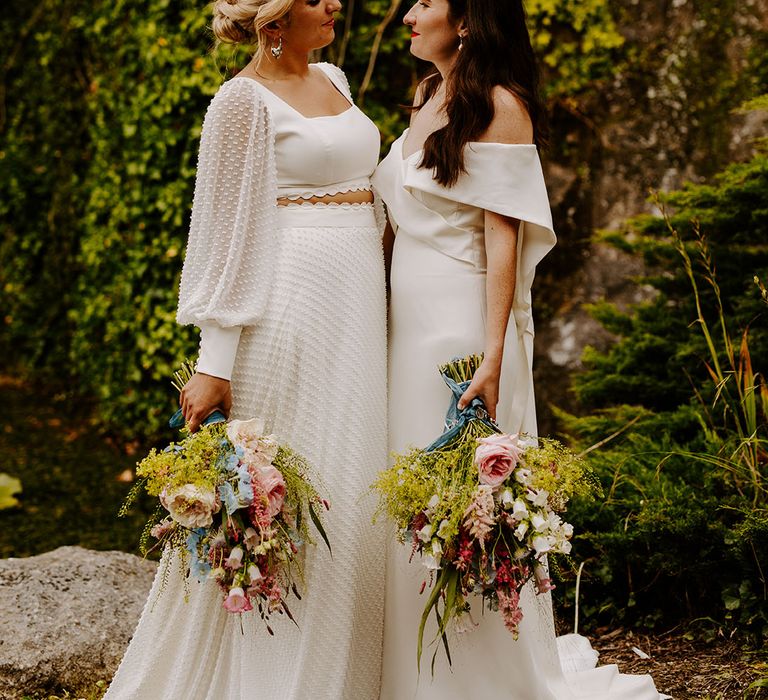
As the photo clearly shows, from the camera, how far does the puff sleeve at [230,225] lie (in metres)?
2.97

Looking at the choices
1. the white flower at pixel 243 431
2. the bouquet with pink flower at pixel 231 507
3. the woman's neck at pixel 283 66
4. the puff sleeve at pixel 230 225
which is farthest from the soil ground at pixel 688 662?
the woman's neck at pixel 283 66

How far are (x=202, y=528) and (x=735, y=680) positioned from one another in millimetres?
1903

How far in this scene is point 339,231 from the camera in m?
3.14

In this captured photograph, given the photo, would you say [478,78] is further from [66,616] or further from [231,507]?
[66,616]

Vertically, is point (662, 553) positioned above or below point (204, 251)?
below

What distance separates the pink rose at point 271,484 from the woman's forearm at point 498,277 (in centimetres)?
69

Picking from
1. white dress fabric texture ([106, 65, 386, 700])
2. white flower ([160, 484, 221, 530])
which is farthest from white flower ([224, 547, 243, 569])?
white dress fabric texture ([106, 65, 386, 700])

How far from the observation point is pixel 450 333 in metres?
3.09

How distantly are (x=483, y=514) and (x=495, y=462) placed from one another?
0.44 feet

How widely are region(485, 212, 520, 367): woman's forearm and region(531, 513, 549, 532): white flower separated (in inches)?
19.1

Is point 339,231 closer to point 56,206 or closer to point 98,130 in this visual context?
point 98,130

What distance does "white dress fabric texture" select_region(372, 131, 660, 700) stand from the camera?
3.03 meters

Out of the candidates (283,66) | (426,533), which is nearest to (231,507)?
(426,533)

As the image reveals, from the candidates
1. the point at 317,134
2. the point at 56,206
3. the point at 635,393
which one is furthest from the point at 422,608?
the point at 56,206
